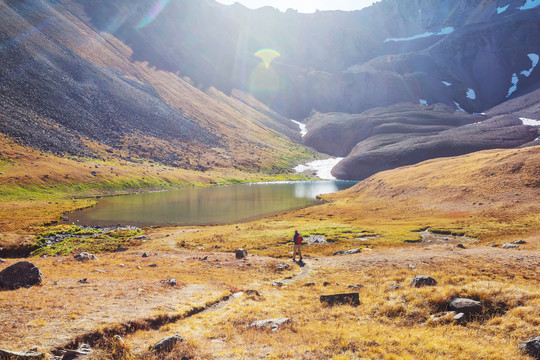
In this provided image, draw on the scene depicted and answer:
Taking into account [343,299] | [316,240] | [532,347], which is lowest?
[316,240]

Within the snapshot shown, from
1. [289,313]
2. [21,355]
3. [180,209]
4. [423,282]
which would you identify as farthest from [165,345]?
[180,209]

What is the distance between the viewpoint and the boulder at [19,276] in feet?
58.4

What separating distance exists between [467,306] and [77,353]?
1690cm

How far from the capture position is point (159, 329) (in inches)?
554

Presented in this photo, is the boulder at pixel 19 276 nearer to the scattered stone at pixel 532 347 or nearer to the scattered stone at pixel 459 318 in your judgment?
the scattered stone at pixel 459 318

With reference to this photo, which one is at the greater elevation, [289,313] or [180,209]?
[180,209]

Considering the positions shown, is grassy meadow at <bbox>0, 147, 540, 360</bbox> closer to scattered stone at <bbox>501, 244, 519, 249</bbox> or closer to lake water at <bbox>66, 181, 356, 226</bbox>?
scattered stone at <bbox>501, 244, 519, 249</bbox>

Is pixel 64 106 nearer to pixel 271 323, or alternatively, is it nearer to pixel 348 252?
pixel 348 252

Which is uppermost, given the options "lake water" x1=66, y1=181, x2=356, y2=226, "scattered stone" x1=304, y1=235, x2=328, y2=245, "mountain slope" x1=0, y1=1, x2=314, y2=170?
"mountain slope" x1=0, y1=1, x2=314, y2=170

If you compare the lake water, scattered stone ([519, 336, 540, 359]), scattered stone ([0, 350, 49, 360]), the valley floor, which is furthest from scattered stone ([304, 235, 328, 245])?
scattered stone ([0, 350, 49, 360])

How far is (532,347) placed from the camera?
1034 cm

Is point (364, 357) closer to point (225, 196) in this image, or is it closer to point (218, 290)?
point (218, 290)

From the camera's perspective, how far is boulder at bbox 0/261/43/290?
17791 mm

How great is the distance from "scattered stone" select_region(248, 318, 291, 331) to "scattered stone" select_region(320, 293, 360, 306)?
3624 millimetres
